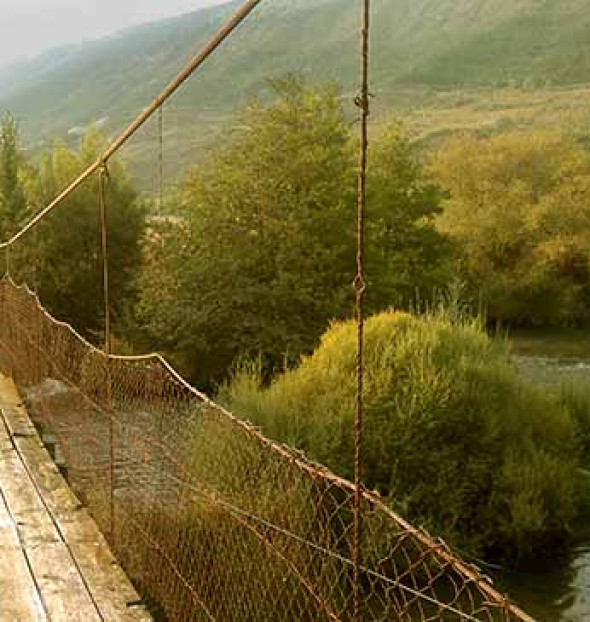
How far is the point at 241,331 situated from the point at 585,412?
411 cm

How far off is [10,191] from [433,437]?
8.88m

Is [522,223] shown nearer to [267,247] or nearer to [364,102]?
[267,247]

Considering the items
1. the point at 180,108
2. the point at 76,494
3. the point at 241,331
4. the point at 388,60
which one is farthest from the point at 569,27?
the point at 76,494

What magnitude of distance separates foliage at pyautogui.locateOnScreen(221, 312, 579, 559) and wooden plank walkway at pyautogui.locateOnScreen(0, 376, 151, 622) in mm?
3155

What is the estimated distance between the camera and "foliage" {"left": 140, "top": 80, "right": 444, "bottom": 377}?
38.1 feet

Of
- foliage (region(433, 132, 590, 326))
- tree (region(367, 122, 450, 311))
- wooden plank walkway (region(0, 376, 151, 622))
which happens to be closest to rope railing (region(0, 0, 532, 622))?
wooden plank walkway (region(0, 376, 151, 622))

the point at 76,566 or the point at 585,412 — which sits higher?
the point at 76,566

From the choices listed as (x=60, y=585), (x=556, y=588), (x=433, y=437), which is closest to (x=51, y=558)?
(x=60, y=585)

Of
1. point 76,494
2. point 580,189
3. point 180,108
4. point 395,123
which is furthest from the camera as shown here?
point 180,108

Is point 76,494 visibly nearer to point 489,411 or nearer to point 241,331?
point 489,411

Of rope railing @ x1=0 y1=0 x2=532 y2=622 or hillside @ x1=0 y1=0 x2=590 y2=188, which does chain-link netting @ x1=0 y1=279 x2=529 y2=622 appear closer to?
rope railing @ x1=0 y1=0 x2=532 y2=622

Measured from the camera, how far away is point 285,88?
41.6 ft

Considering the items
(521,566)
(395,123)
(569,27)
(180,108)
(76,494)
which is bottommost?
(521,566)

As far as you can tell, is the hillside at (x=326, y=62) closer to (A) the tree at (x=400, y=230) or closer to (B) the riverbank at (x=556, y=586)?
(A) the tree at (x=400, y=230)
